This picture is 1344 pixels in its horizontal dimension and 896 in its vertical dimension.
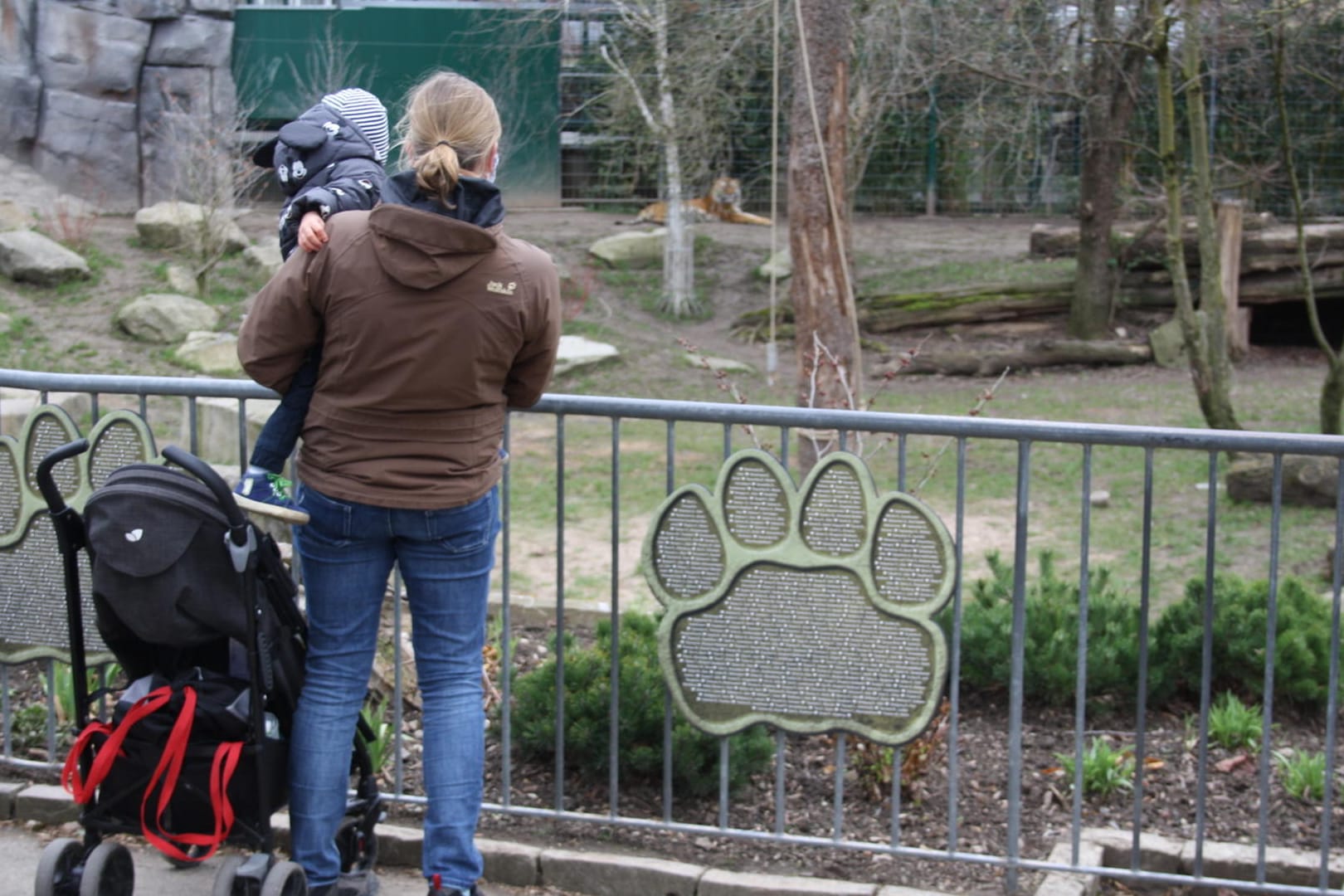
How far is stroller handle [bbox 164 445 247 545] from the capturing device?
3.10 metres

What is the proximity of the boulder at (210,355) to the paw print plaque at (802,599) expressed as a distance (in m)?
10.5

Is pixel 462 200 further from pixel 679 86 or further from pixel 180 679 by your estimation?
pixel 679 86

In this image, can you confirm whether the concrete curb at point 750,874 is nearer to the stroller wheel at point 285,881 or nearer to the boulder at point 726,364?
the stroller wheel at point 285,881

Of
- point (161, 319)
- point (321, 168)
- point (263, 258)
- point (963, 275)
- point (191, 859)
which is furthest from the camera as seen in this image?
point (963, 275)

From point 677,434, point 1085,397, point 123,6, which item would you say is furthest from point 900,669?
point 123,6

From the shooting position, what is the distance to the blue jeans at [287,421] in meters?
3.39

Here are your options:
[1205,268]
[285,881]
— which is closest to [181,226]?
[1205,268]

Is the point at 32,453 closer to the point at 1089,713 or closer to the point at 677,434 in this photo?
the point at 1089,713

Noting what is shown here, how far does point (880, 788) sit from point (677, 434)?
25.8 ft

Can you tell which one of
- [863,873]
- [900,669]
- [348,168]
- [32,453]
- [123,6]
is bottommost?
[863,873]

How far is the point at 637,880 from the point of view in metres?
3.85

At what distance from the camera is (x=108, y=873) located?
3340mm

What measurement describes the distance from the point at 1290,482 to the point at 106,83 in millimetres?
17112

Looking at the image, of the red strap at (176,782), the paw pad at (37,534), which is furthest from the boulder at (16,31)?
the red strap at (176,782)
